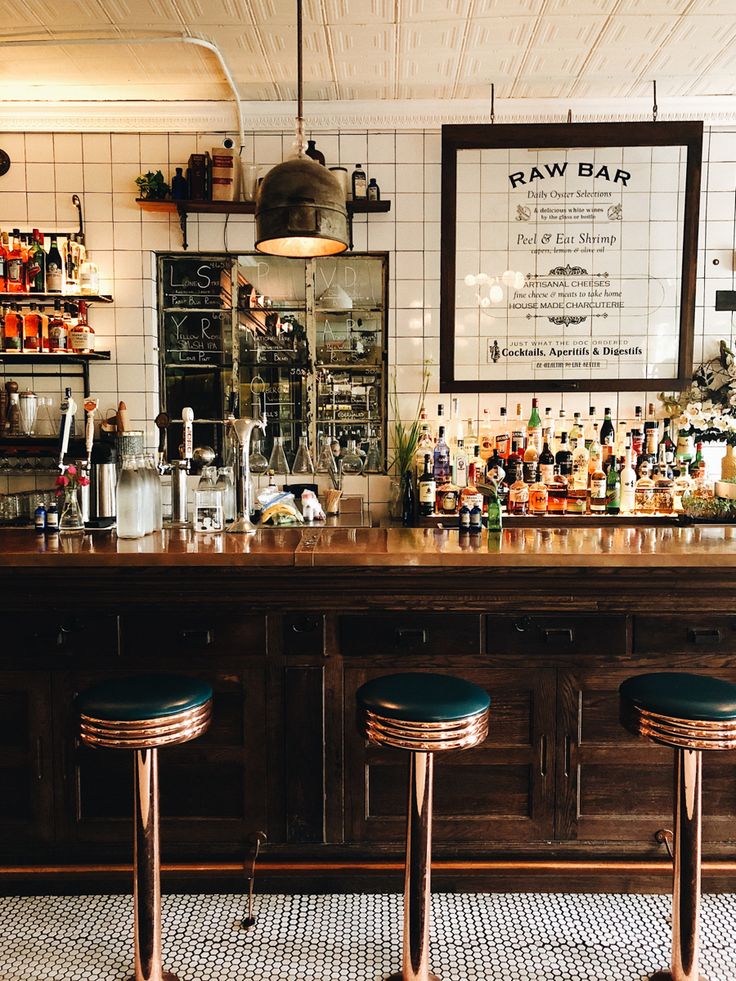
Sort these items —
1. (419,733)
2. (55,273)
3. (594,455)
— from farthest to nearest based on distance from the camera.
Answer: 1. (594,455)
2. (55,273)
3. (419,733)

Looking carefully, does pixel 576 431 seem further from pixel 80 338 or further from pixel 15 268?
pixel 15 268

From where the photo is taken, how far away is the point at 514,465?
168 inches

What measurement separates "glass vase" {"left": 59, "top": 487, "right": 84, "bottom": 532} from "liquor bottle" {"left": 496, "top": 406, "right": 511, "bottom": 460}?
248cm

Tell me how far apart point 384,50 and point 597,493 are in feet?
8.65

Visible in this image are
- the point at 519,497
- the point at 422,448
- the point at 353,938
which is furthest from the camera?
the point at 422,448

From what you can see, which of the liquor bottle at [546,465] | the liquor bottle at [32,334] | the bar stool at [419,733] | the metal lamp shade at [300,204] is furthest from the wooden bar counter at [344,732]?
the liquor bottle at [32,334]

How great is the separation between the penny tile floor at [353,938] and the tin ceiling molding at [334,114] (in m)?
3.99

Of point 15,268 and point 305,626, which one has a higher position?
point 15,268

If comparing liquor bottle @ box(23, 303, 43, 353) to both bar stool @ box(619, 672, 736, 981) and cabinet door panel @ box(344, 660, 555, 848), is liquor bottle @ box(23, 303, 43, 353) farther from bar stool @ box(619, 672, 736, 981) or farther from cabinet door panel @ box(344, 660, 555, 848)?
bar stool @ box(619, 672, 736, 981)

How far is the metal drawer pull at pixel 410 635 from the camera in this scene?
2135mm

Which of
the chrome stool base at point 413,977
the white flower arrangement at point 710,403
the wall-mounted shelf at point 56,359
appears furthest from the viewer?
the white flower arrangement at point 710,403

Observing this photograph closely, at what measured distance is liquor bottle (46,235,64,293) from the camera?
4023mm

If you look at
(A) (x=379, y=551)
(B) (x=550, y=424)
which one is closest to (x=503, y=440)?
(B) (x=550, y=424)

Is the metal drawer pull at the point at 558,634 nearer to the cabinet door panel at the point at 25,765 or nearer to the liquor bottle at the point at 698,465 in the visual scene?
the cabinet door panel at the point at 25,765
